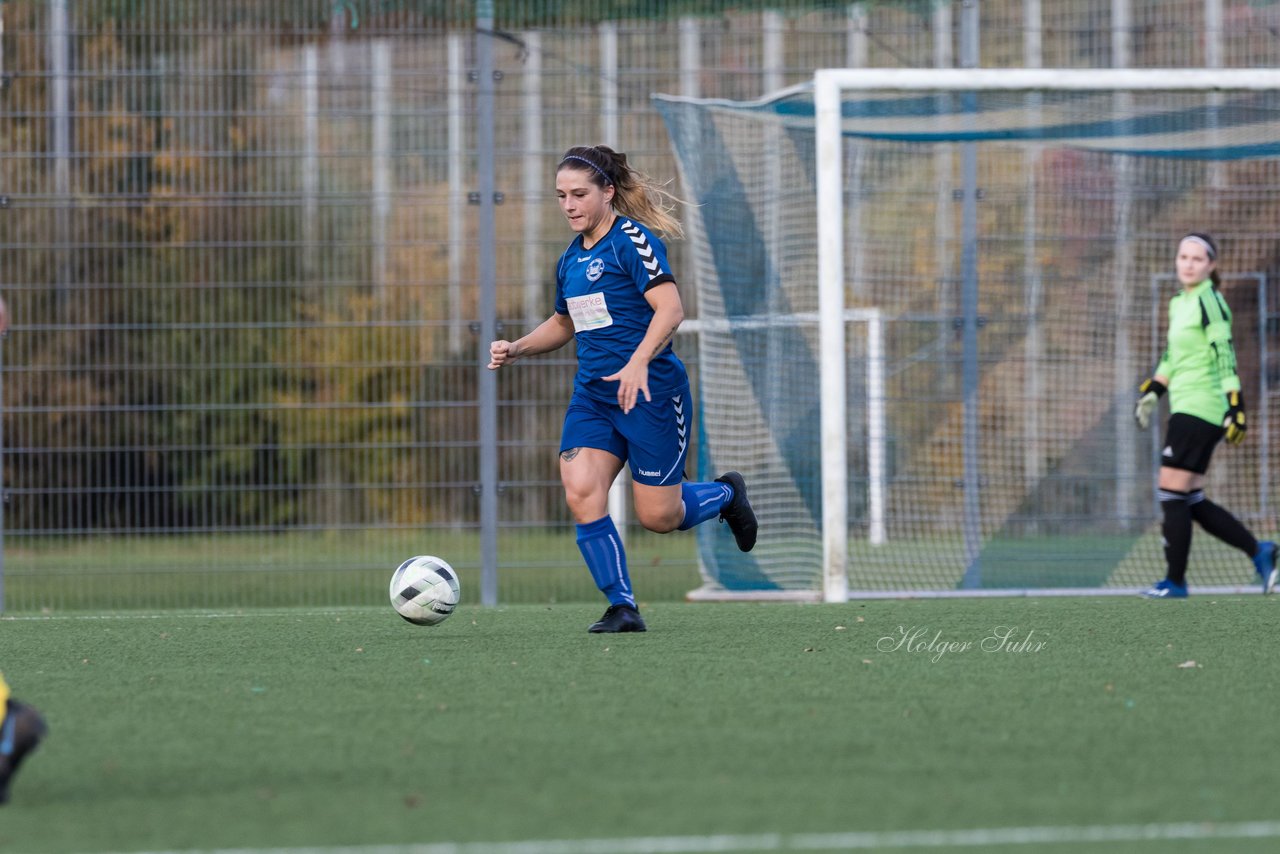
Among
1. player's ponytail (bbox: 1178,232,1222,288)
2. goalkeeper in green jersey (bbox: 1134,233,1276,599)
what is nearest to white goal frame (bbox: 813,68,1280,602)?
player's ponytail (bbox: 1178,232,1222,288)

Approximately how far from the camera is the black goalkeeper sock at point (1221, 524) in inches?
338

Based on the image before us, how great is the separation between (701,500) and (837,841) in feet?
12.9

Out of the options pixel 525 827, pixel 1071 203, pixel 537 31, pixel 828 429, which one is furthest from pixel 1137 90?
pixel 525 827

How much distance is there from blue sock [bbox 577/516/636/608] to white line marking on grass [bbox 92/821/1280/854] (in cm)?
340

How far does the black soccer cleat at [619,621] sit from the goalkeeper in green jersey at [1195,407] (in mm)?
3173

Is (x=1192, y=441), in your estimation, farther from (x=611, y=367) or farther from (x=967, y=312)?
(x=611, y=367)

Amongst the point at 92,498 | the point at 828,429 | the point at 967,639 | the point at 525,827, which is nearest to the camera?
the point at 525,827

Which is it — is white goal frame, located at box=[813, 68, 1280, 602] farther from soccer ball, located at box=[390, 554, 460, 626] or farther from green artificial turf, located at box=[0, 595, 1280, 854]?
soccer ball, located at box=[390, 554, 460, 626]

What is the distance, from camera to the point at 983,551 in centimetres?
984

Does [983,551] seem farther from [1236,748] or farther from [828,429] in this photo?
[1236,748]

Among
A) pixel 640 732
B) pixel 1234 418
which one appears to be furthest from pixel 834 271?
pixel 640 732

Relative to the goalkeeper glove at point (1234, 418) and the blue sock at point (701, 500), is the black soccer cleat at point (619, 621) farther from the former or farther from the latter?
the goalkeeper glove at point (1234, 418)

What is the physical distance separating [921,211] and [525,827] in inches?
287

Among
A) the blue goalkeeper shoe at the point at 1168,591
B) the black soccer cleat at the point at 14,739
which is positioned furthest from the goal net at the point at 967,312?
the black soccer cleat at the point at 14,739
